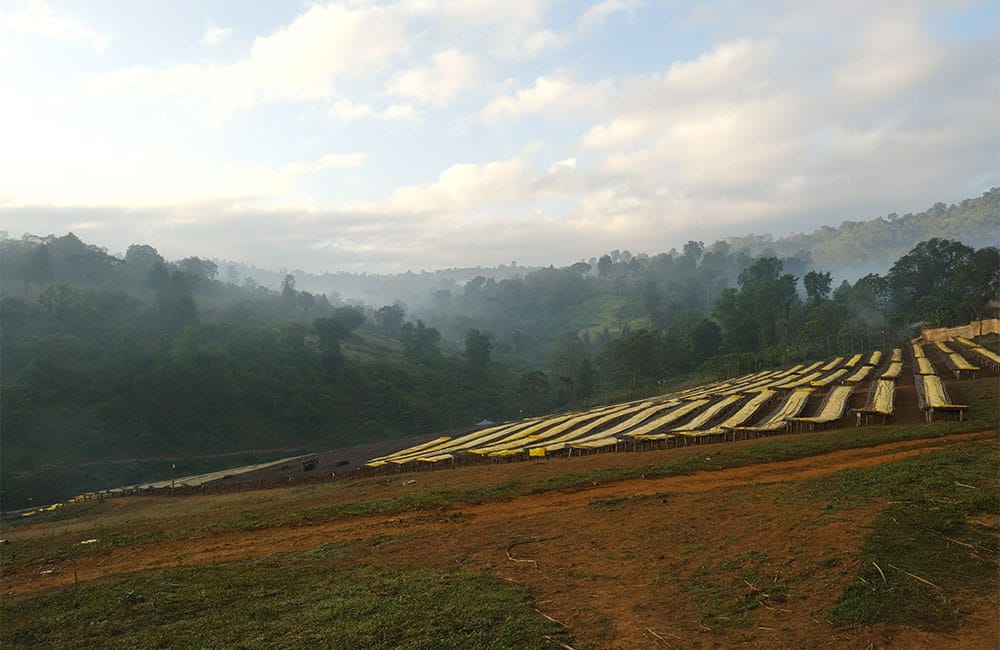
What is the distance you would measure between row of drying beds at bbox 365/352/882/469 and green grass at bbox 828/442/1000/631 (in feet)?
35.7

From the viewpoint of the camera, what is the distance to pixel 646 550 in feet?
39.0

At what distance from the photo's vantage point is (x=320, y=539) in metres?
15.4

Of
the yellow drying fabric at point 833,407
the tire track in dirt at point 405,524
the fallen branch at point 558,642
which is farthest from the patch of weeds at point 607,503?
the yellow drying fabric at point 833,407

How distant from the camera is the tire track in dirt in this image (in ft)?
48.5

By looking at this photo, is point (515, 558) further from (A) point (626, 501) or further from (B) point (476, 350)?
(B) point (476, 350)

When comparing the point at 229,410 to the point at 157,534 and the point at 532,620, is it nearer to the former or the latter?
the point at 157,534

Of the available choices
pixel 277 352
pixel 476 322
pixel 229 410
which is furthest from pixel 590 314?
pixel 229 410

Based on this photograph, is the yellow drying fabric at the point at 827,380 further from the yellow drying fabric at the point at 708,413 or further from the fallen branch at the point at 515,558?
the fallen branch at the point at 515,558

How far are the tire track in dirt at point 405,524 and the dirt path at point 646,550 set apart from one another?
0.06 m

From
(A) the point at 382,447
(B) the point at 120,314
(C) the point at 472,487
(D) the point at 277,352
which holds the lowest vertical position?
(A) the point at 382,447

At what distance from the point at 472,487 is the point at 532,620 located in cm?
1134

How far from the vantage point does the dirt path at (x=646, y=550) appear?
28.2 feet

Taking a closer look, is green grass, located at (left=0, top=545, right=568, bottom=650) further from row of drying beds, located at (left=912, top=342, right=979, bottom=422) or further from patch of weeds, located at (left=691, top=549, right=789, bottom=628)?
row of drying beds, located at (left=912, top=342, right=979, bottom=422)

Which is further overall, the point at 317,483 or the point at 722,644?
the point at 317,483
